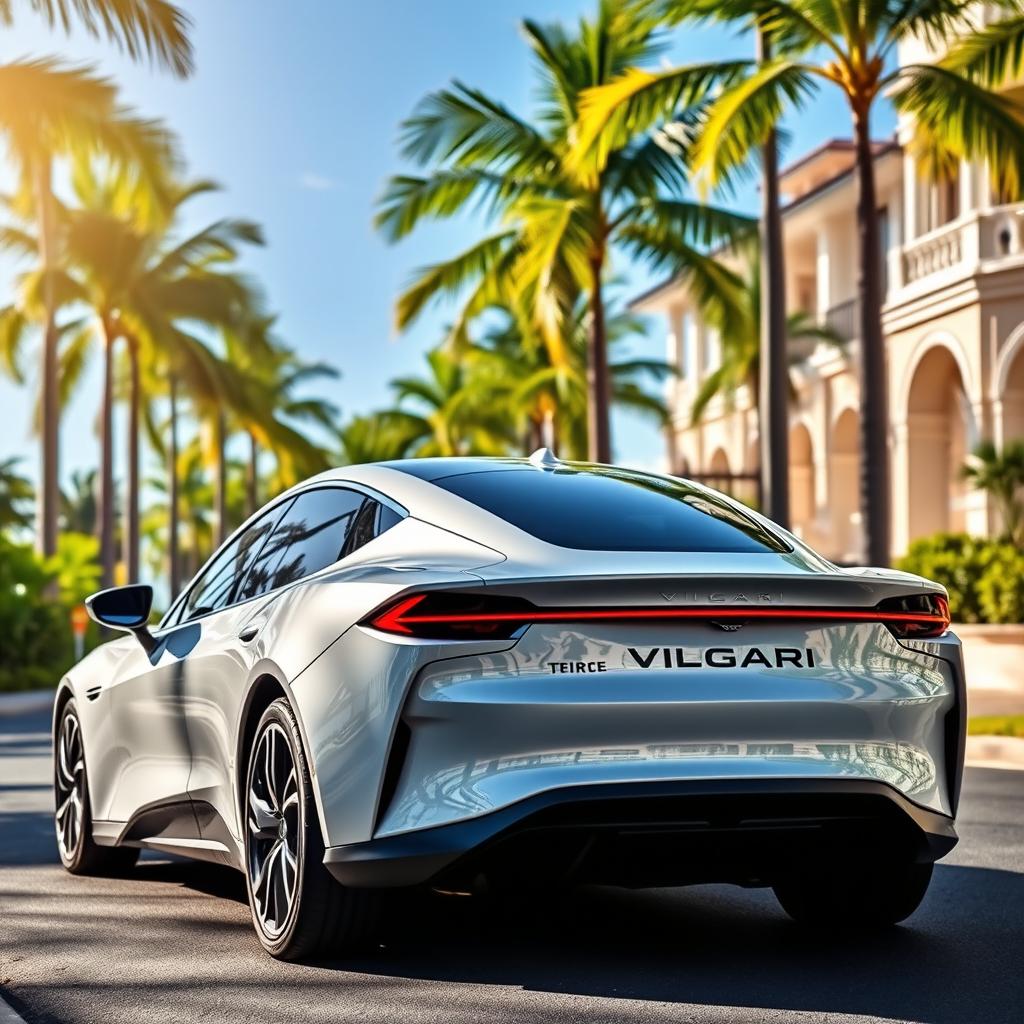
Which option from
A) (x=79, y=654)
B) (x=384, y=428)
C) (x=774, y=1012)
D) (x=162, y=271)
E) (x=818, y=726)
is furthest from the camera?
(x=384, y=428)

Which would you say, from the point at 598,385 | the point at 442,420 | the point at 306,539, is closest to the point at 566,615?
the point at 306,539

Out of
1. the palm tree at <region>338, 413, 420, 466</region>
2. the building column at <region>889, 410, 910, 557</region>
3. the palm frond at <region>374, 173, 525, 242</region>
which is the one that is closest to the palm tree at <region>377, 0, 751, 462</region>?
the palm frond at <region>374, 173, 525, 242</region>

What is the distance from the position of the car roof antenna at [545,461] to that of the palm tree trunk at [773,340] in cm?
1518

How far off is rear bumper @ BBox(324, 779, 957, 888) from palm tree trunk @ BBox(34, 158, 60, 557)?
28.2 metres

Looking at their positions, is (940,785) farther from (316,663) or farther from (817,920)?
(316,663)

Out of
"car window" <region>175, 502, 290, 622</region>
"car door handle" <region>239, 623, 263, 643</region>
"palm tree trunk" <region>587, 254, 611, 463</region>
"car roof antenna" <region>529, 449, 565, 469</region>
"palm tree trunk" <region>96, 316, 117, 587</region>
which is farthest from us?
"palm tree trunk" <region>96, 316, 117, 587</region>

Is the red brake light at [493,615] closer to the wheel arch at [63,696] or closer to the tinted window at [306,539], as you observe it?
the tinted window at [306,539]

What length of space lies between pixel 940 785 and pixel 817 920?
3.03 feet

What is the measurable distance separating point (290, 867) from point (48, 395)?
28.1 metres

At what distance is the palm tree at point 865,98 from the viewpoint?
1873cm

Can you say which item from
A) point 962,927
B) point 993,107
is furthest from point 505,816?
point 993,107

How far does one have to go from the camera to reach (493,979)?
4.92 metres

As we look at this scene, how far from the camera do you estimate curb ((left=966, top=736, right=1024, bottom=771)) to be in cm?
1247

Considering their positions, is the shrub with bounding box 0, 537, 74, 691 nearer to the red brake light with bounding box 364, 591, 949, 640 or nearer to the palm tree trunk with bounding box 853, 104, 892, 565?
the palm tree trunk with bounding box 853, 104, 892, 565
